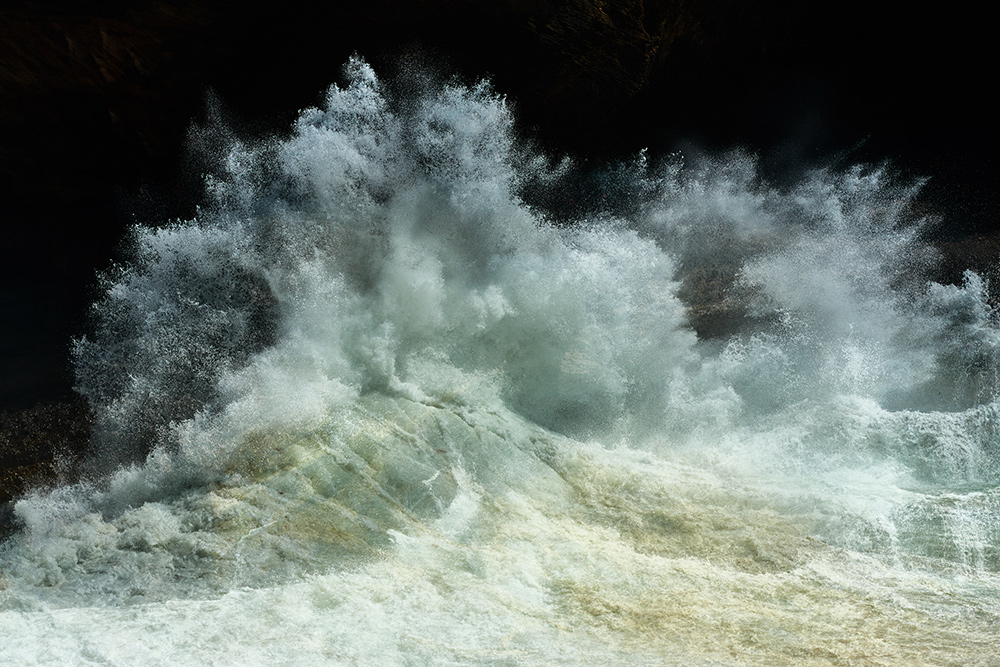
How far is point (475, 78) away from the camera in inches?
250

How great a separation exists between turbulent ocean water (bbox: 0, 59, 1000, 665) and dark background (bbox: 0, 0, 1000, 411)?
0.36 meters

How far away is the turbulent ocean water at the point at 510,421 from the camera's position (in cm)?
313

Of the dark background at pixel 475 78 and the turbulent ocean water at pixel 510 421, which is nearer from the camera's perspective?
the turbulent ocean water at pixel 510 421

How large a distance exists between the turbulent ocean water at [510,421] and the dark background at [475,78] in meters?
0.36

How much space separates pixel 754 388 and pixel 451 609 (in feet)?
11.9

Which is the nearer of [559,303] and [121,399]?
[121,399]

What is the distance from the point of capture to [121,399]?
16.1ft

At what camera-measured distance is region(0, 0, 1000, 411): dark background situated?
591 cm

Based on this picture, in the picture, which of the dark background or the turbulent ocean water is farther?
the dark background

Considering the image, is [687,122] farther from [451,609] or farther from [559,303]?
[451,609]

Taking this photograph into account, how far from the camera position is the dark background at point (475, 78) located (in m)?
5.91

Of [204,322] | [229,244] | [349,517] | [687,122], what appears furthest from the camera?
[687,122]

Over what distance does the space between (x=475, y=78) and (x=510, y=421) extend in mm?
3208

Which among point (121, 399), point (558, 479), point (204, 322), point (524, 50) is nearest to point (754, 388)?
point (558, 479)
